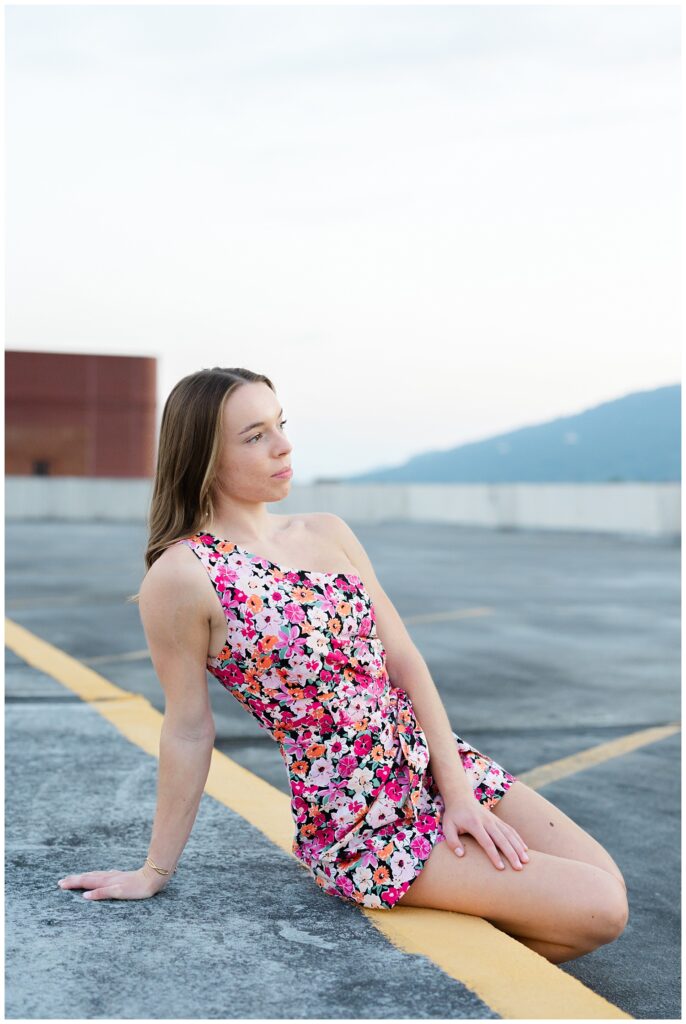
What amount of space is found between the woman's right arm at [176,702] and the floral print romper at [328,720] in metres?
0.07

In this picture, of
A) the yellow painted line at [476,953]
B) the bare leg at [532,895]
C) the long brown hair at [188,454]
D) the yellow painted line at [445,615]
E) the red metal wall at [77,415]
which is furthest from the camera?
the red metal wall at [77,415]

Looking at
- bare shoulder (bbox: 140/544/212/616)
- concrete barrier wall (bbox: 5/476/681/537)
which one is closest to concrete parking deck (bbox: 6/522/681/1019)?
A: bare shoulder (bbox: 140/544/212/616)

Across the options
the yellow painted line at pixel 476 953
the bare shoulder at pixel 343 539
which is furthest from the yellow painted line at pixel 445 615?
the bare shoulder at pixel 343 539

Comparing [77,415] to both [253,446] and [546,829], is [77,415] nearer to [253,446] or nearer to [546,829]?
[253,446]

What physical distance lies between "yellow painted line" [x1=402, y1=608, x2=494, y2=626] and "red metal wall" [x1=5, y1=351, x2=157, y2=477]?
40307 mm

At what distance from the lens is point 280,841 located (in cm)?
356

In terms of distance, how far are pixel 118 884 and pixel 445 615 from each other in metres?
7.07

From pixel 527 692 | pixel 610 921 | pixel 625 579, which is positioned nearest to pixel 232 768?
pixel 610 921

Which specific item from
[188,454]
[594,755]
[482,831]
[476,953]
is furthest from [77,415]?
[476,953]

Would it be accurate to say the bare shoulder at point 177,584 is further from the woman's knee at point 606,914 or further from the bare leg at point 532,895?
the woman's knee at point 606,914

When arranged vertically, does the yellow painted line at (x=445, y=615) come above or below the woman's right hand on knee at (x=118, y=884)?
below

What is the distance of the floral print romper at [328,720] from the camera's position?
2.96 m

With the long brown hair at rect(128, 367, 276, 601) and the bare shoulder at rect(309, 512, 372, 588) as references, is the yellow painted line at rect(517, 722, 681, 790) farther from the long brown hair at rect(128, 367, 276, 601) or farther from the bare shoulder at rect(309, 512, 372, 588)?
the long brown hair at rect(128, 367, 276, 601)

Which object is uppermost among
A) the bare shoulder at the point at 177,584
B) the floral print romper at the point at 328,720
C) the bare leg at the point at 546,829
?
the bare shoulder at the point at 177,584
